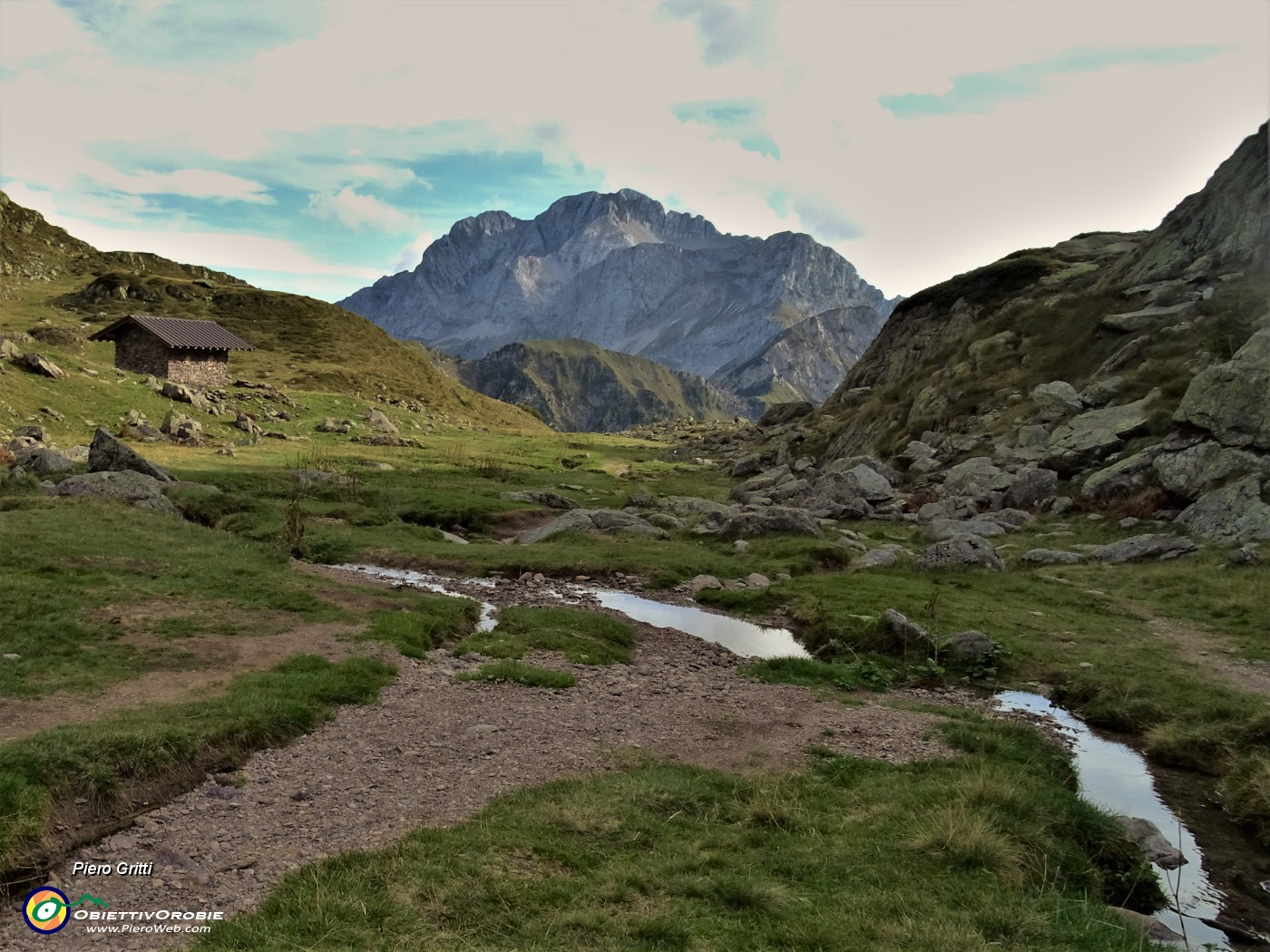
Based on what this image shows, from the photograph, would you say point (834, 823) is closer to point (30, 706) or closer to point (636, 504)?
point (30, 706)

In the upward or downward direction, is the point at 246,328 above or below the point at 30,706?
above

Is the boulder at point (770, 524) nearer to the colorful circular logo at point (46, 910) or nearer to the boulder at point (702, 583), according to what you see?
the boulder at point (702, 583)

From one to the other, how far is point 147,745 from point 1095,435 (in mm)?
51869

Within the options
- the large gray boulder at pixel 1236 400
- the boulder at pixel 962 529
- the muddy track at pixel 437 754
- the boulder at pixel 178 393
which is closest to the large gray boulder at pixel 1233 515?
the large gray boulder at pixel 1236 400

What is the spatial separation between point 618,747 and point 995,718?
9.99 m

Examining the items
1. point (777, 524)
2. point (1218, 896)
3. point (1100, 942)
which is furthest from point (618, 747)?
point (777, 524)

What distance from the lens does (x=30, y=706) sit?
15.2 meters

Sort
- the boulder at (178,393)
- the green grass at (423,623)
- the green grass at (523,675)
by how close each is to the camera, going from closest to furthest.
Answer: the green grass at (523,675) < the green grass at (423,623) < the boulder at (178,393)

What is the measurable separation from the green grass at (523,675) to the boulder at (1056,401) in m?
48.0

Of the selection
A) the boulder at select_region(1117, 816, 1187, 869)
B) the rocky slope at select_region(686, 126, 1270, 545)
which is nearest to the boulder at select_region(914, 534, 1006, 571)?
the rocky slope at select_region(686, 126, 1270, 545)

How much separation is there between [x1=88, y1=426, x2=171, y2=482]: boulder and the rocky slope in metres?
41.9

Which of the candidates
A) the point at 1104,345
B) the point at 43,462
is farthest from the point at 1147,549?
the point at 43,462

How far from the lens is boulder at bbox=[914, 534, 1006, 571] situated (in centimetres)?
3550

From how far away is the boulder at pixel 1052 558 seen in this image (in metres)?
36.1
